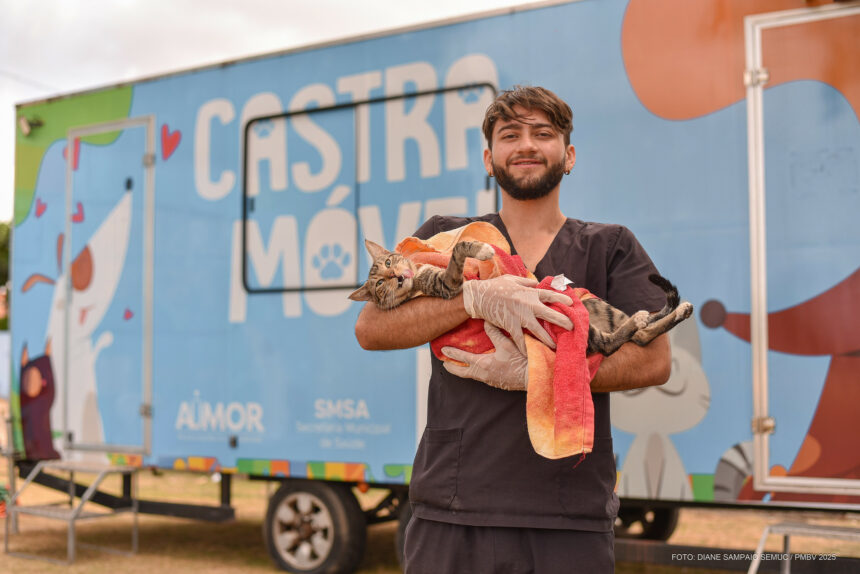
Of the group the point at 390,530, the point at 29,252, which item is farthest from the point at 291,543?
the point at 29,252

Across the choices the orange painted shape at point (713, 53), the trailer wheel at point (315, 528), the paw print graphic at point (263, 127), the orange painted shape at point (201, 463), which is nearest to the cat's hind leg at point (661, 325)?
the orange painted shape at point (713, 53)

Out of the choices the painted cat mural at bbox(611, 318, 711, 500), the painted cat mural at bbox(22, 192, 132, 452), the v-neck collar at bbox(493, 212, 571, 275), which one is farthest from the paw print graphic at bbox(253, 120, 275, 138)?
the v-neck collar at bbox(493, 212, 571, 275)

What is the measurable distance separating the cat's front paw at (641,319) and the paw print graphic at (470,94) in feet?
11.1

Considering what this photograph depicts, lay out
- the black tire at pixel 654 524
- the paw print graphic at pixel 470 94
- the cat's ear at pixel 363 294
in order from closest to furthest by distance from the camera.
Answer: the cat's ear at pixel 363 294 < the paw print graphic at pixel 470 94 < the black tire at pixel 654 524

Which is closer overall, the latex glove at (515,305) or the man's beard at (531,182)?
the latex glove at (515,305)

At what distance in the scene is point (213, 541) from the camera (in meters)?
7.45

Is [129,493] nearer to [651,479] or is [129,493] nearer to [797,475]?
[651,479]

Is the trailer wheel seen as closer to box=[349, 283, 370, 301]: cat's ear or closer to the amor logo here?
the amor logo

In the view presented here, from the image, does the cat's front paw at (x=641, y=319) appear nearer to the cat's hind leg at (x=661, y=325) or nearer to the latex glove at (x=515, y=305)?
the cat's hind leg at (x=661, y=325)

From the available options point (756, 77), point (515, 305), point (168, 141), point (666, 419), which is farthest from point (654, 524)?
point (515, 305)

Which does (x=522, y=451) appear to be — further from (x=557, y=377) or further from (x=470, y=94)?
(x=470, y=94)

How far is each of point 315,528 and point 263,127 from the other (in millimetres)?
2679

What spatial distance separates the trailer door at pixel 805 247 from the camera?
415 centimetres

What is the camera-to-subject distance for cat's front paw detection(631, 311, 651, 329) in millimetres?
1859
